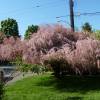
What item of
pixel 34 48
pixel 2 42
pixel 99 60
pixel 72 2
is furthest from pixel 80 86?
pixel 72 2

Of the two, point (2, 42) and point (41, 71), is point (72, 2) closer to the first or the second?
point (2, 42)

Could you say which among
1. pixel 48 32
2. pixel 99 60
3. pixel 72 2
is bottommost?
pixel 99 60

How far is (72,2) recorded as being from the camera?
102 feet

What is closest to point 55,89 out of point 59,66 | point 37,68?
point 37,68

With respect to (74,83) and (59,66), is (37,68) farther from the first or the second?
(74,83)

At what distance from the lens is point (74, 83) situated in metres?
24.6

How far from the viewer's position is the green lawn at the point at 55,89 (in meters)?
19.8

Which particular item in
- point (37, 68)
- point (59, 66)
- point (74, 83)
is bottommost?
point (74, 83)

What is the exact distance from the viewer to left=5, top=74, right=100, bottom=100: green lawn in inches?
780

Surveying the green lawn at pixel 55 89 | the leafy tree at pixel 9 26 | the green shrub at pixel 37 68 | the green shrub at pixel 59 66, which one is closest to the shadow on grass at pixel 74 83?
the green lawn at pixel 55 89

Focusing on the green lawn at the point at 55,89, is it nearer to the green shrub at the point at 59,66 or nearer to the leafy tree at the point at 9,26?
the green shrub at the point at 59,66

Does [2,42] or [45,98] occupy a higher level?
[2,42]

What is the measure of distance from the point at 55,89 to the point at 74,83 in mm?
1910

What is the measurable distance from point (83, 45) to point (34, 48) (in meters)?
3.18
